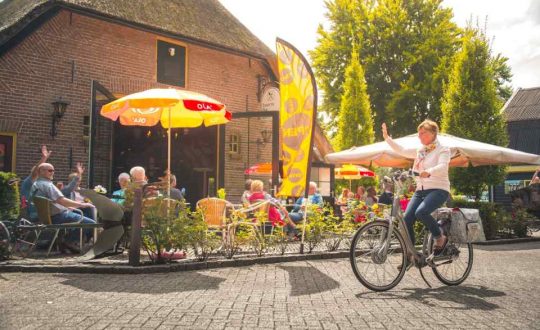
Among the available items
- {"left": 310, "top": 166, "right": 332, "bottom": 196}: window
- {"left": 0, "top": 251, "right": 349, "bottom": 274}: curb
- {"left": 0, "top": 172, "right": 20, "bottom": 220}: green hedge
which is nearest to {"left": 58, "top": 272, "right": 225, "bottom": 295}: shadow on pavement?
{"left": 0, "top": 251, "right": 349, "bottom": 274}: curb

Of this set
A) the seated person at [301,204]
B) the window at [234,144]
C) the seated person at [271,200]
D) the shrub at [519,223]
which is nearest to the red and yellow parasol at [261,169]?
the window at [234,144]

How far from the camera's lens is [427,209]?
5641 millimetres

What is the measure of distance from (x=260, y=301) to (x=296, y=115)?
4.26m

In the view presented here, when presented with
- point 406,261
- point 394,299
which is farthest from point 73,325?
point 406,261

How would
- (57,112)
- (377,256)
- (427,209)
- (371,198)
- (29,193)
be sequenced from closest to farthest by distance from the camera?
(377,256), (427,209), (29,193), (57,112), (371,198)

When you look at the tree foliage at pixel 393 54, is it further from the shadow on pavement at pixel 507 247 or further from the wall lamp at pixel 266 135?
the shadow on pavement at pixel 507 247

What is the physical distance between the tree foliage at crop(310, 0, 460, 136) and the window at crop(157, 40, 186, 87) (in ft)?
50.0

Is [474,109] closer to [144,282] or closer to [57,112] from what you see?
[57,112]

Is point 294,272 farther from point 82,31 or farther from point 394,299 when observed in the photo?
point 82,31

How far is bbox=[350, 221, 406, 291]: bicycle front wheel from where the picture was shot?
5352mm

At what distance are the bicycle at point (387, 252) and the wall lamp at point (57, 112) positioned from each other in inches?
364

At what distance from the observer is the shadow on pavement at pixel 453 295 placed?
476cm

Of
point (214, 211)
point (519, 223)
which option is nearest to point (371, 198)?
point (519, 223)

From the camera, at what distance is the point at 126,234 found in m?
7.93
